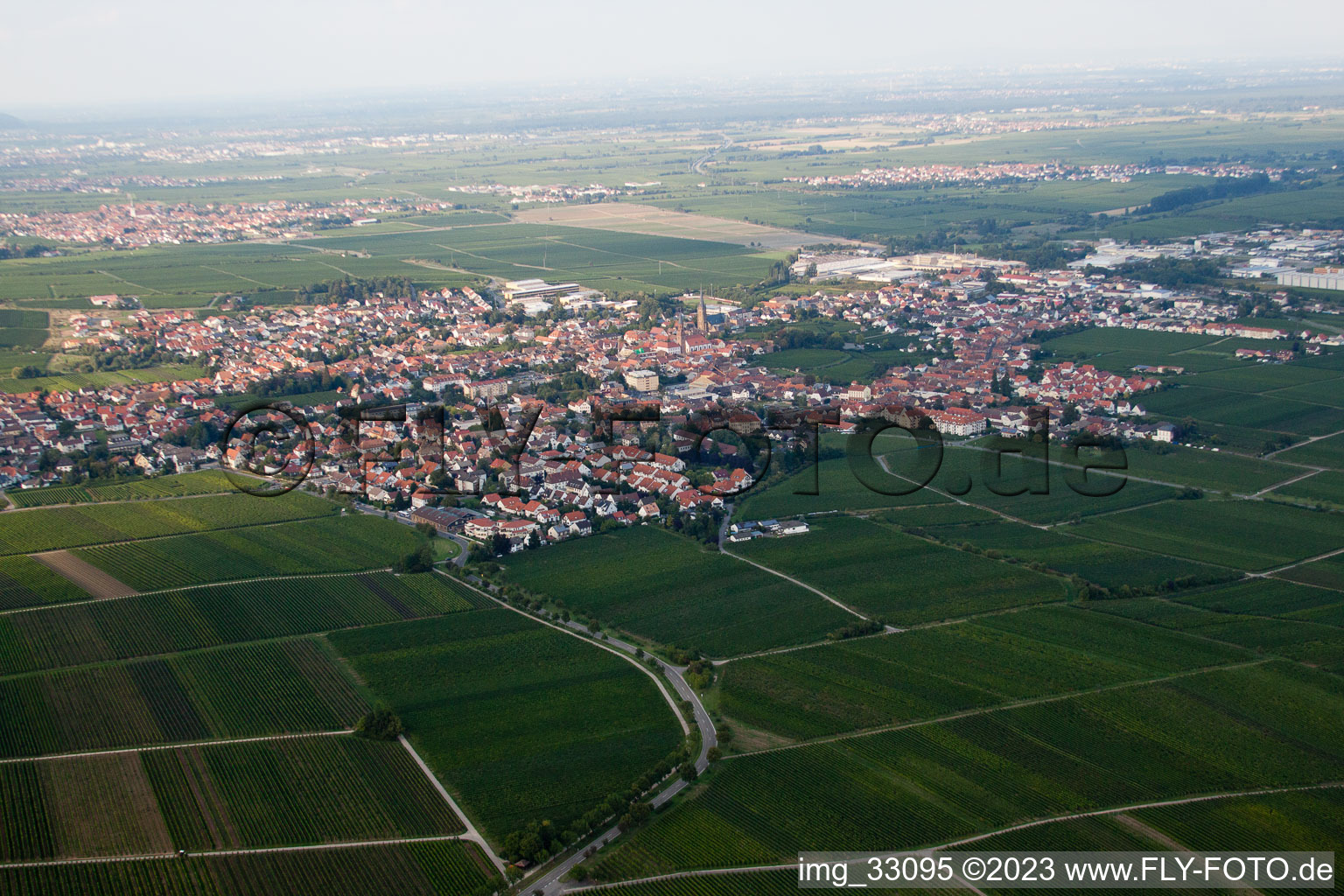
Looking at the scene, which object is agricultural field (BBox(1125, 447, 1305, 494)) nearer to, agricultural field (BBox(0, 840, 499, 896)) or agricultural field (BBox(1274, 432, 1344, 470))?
agricultural field (BBox(1274, 432, 1344, 470))

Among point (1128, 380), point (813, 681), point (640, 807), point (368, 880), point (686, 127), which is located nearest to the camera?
point (368, 880)

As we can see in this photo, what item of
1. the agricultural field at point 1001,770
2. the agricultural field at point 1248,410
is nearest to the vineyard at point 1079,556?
the agricultural field at point 1001,770

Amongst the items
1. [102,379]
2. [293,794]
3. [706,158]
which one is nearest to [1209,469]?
[293,794]

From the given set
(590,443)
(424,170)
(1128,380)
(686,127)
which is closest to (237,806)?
(590,443)

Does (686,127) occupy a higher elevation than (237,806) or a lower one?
higher

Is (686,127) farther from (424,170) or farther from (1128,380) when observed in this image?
(1128,380)

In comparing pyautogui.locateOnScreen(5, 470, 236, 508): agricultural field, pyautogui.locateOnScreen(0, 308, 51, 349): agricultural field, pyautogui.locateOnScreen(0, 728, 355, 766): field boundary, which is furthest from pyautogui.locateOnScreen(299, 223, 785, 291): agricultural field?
pyautogui.locateOnScreen(0, 728, 355, 766): field boundary
